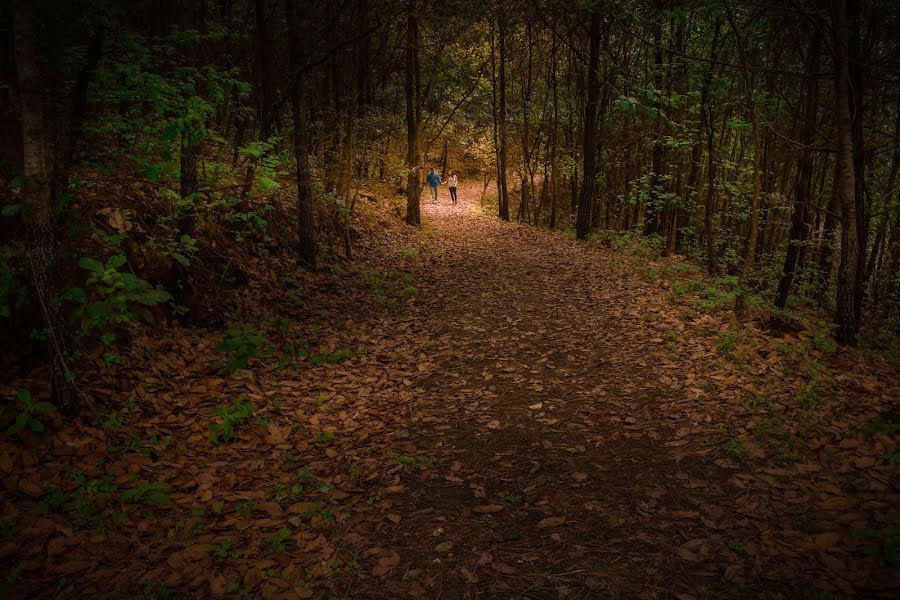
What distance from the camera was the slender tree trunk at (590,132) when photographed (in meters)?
15.5

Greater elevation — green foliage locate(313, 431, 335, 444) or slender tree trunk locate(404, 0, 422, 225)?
slender tree trunk locate(404, 0, 422, 225)

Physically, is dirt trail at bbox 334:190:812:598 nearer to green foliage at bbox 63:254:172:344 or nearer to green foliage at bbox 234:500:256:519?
green foliage at bbox 234:500:256:519

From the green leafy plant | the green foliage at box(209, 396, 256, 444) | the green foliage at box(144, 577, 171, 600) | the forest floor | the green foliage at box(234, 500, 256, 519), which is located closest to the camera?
the green leafy plant

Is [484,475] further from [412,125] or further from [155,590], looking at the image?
[412,125]

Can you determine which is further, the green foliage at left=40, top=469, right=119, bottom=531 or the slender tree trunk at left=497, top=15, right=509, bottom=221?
the slender tree trunk at left=497, top=15, right=509, bottom=221

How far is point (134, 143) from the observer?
6.84m

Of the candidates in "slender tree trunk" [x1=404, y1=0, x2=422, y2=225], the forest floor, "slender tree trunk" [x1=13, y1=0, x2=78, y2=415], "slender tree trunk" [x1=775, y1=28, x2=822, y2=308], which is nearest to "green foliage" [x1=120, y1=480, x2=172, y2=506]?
the forest floor

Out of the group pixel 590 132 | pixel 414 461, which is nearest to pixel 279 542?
pixel 414 461

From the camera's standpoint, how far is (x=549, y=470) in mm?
4676

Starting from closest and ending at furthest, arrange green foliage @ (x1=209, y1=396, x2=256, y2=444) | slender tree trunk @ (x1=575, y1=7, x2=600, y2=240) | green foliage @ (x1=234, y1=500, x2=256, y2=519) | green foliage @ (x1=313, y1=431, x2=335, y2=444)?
green foliage @ (x1=234, y1=500, x2=256, y2=519) → green foliage @ (x1=209, y1=396, x2=256, y2=444) → green foliage @ (x1=313, y1=431, x2=335, y2=444) → slender tree trunk @ (x1=575, y1=7, x2=600, y2=240)

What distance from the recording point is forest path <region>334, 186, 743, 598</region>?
345cm

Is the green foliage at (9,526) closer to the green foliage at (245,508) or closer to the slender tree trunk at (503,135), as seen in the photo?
the green foliage at (245,508)

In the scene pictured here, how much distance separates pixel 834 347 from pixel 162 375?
30.9ft

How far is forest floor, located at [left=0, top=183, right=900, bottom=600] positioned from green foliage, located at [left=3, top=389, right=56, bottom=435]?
0.23 m
